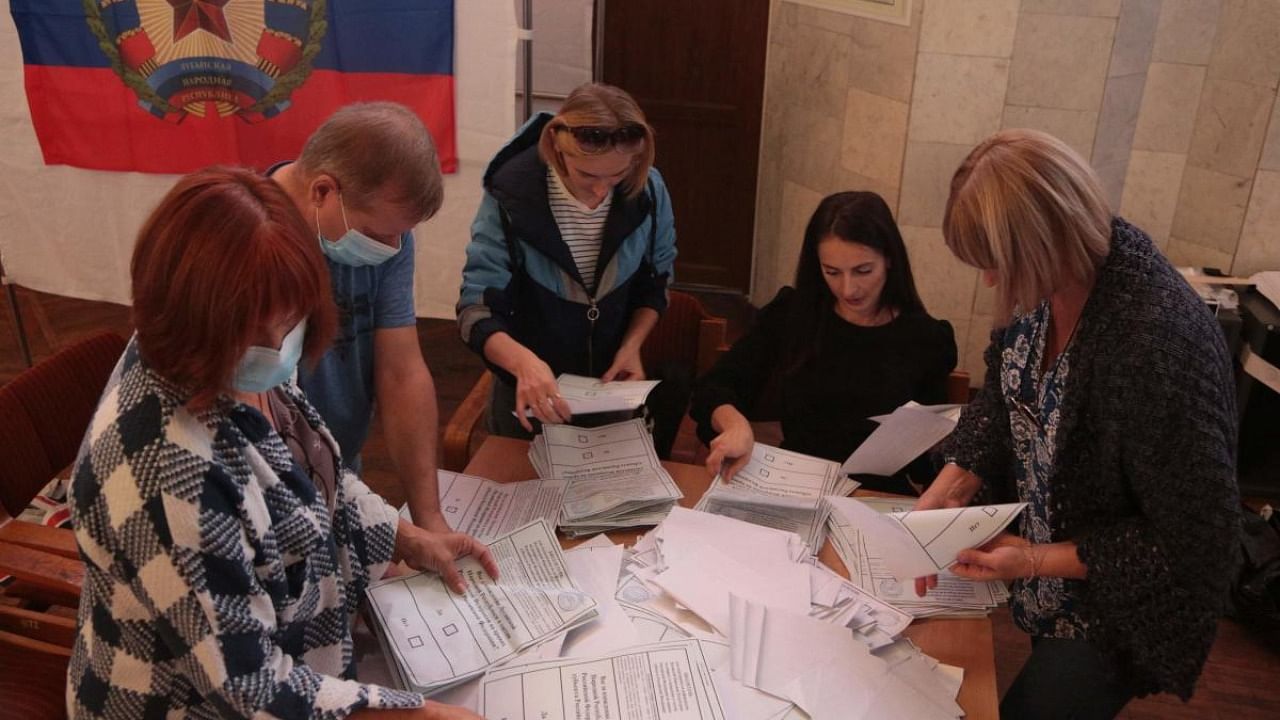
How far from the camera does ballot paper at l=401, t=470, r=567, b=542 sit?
194 cm

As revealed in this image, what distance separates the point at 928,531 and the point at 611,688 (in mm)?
524

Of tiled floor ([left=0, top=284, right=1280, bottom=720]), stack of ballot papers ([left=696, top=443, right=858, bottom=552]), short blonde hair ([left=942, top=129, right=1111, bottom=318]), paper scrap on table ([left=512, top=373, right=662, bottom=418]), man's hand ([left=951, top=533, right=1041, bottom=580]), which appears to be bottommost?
tiled floor ([left=0, top=284, right=1280, bottom=720])

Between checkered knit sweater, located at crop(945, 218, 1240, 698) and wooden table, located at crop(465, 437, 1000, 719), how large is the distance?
0.56ft

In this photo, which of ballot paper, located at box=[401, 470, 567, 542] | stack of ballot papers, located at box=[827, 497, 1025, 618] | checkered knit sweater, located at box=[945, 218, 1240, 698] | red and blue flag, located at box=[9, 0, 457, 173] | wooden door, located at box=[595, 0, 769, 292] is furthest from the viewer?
wooden door, located at box=[595, 0, 769, 292]

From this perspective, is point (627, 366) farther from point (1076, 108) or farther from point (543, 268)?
point (1076, 108)

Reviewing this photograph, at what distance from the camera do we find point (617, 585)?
1773 mm

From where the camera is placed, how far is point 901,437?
199 centimetres

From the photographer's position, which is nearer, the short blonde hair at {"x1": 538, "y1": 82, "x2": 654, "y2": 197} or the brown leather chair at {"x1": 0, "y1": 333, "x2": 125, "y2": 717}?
the brown leather chair at {"x1": 0, "y1": 333, "x2": 125, "y2": 717}

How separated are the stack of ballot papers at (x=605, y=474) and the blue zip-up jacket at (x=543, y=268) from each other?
28cm

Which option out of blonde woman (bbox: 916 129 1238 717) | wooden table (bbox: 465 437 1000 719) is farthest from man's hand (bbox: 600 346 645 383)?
blonde woman (bbox: 916 129 1238 717)

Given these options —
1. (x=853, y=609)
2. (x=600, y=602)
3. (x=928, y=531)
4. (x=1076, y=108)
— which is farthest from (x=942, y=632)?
(x=1076, y=108)

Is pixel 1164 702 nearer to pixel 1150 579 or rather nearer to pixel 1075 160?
pixel 1150 579

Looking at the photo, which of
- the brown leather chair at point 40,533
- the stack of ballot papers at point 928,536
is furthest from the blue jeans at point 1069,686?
the brown leather chair at point 40,533

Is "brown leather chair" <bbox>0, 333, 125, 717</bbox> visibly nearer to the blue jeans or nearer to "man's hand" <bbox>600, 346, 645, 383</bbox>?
"man's hand" <bbox>600, 346, 645, 383</bbox>
